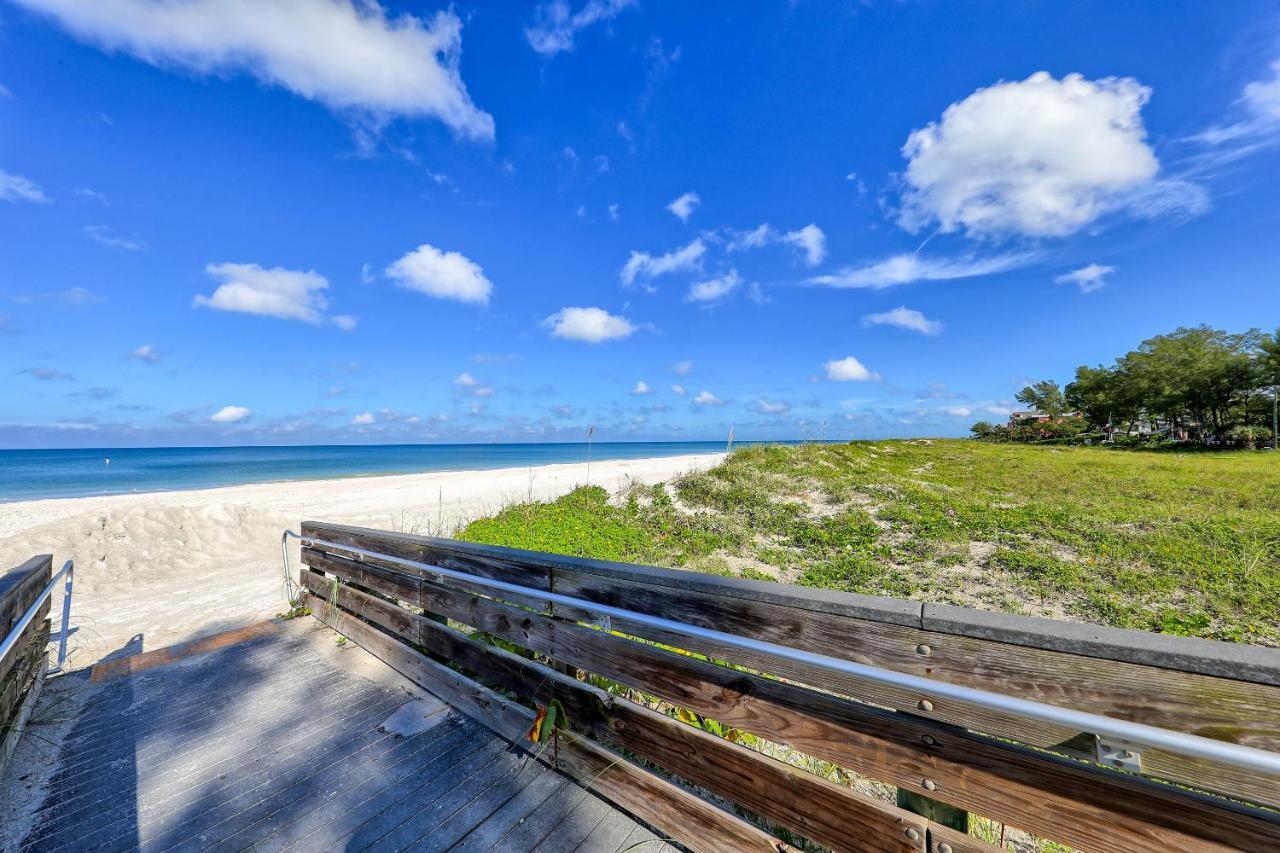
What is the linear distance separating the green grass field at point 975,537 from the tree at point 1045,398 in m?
50.8

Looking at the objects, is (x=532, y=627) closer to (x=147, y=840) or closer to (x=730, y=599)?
(x=730, y=599)

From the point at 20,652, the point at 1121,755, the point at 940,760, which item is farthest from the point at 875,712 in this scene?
the point at 20,652

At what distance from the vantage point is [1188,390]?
3341 centimetres

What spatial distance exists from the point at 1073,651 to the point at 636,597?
1417 millimetres

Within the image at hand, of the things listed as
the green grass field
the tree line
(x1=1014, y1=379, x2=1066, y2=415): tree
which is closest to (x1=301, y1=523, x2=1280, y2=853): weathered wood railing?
the green grass field

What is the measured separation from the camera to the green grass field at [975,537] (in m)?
5.64

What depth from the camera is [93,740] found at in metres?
2.85

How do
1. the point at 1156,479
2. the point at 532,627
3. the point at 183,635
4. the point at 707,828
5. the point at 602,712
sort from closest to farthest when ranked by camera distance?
the point at 707,828
the point at 602,712
the point at 532,627
the point at 183,635
the point at 1156,479

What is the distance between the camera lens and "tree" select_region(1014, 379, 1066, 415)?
5566cm

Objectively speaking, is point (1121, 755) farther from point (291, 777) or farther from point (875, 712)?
point (291, 777)

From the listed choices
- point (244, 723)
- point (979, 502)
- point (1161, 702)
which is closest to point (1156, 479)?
point (979, 502)

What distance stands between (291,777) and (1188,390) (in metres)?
49.1

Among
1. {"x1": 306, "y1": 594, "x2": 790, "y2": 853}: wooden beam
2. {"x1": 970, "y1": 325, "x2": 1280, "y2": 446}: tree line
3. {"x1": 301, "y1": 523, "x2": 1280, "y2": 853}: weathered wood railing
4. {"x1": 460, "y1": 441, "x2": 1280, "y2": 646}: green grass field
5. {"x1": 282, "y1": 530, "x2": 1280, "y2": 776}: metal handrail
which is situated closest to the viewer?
{"x1": 282, "y1": 530, "x2": 1280, "y2": 776}: metal handrail

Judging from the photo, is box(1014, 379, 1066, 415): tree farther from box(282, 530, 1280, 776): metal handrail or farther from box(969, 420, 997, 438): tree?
box(282, 530, 1280, 776): metal handrail
